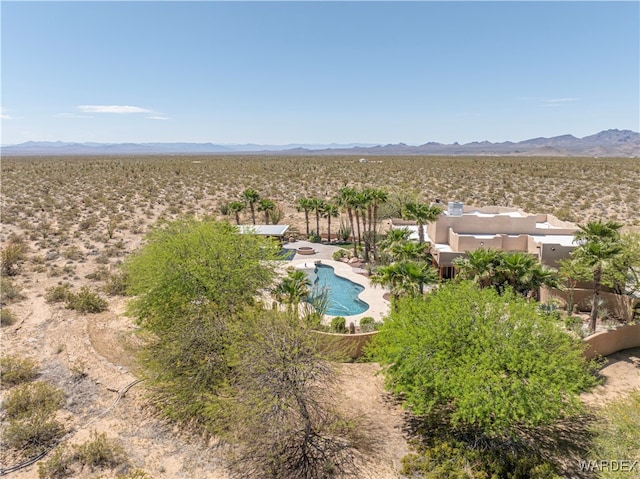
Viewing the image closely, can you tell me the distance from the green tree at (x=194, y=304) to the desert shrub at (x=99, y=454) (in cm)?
227

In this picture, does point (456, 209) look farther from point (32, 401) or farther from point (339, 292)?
point (32, 401)

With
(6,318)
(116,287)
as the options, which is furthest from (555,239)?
(6,318)

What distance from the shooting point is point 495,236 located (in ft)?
93.2

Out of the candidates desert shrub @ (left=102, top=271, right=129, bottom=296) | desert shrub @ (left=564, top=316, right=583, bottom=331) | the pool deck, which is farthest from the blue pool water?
desert shrub @ (left=102, top=271, right=129, bottom=296)

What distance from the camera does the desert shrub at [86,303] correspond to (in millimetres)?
24844

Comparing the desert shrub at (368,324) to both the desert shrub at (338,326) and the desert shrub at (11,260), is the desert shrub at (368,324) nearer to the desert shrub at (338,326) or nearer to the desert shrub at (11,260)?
the desert shrub at (338,326)

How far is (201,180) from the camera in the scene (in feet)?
249

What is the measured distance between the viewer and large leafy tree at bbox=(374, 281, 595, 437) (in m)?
12.9

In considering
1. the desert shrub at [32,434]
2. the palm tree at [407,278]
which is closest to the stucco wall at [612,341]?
the palm tree at [407,278]

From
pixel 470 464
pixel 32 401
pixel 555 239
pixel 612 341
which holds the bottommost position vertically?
pixel 470 464

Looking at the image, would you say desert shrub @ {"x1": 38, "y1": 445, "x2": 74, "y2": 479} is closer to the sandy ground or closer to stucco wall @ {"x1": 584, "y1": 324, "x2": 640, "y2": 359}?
the sandy ground

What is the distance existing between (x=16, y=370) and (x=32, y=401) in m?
2.92

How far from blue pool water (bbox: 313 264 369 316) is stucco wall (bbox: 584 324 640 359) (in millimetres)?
12113

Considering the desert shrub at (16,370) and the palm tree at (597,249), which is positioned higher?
the palm tree at (597,249)
